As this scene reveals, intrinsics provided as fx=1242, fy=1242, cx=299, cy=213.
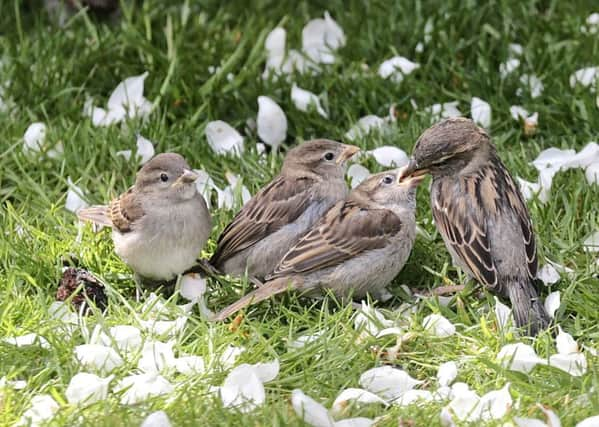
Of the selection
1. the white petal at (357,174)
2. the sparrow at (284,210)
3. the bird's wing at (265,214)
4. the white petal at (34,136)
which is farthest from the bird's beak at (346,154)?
the white petal at (34,136)

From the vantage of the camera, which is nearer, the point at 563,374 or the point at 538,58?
the point at 563,374

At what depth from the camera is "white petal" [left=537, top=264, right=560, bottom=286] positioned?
5.65m

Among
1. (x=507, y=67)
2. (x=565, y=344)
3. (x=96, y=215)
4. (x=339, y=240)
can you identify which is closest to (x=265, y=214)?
(x=339, y=240)

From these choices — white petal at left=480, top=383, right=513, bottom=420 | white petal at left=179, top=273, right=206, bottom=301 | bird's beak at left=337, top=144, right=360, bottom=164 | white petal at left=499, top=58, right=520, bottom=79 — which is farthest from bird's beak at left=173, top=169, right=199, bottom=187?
white petal at left=499, top=58, right=520, bottom=79

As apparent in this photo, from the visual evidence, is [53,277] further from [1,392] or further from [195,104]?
[195,104]

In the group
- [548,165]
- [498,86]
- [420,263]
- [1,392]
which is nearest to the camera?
[1,392]

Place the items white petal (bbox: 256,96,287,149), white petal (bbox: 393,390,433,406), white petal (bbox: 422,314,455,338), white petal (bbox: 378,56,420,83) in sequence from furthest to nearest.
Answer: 1. white petal (bbox: 378,56,420,83)
2. white petal (bbox: 256,96,287,149)
3. white petal (bbox: 422,314,455,338)
4. white petal (bbox: 393,390,433,406)

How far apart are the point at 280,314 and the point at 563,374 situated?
1.30 meters

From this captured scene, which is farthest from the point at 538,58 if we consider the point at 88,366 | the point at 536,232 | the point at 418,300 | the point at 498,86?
the point at 88,366

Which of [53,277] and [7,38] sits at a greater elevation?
[7,38]

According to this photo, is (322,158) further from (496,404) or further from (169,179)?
(496,404)

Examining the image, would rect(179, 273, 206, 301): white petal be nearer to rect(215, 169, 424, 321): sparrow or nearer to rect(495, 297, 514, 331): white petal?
rect(215, 169, 424, 321): sparrow

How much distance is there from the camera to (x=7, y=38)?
7.70 metres

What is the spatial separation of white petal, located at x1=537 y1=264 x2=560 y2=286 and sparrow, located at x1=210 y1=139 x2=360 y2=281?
104 centimetres
